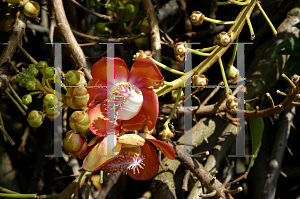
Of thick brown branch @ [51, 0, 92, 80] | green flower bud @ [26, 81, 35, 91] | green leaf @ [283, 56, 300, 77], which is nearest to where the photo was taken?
green flower bud @ [26, 81, 35, 91]

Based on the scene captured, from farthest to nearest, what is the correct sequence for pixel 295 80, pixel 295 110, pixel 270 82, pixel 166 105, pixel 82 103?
1. pixel 295 110
2. pixel 270 82
3. pixel 166 105
4. pixel 295 80
5. pixel 82 103

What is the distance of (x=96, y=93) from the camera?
609 mm

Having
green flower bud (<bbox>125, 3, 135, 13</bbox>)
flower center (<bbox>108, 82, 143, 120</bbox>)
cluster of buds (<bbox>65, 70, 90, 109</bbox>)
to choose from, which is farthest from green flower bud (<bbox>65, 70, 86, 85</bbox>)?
green flower bud (<bbox>125, 3, 135, 13</bbox>)

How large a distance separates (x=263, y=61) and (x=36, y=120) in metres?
0.82

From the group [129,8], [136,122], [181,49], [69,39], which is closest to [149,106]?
[136,122]

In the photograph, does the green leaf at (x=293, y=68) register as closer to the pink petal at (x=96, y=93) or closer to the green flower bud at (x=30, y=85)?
the pink petal at (x=96, y=93)

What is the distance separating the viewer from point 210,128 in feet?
2.94

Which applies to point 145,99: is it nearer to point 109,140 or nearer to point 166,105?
point 109,140

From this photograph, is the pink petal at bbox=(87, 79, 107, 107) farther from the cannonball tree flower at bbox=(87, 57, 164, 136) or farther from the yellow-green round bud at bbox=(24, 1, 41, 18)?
the yellow-green round bud at bbox=(24, 1, 41, 18)

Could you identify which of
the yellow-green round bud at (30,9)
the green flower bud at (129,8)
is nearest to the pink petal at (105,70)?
the yellow-green round bud at (30,9)

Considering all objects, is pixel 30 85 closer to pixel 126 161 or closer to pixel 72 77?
pixel 72 77

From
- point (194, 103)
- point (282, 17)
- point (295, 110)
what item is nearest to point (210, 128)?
point (194, 103)

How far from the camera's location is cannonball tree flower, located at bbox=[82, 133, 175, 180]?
514 mm

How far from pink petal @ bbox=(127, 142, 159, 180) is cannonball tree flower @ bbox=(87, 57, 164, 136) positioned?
6 cm
